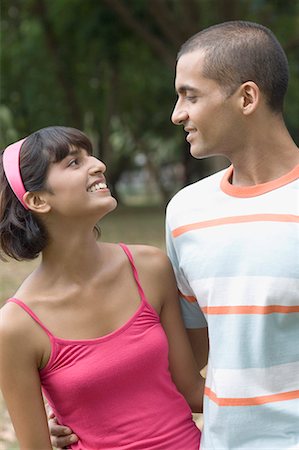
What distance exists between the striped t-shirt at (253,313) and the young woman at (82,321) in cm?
23

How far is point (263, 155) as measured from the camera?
244 centimetres

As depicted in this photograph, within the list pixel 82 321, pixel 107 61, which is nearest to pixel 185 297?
pixel 82 321

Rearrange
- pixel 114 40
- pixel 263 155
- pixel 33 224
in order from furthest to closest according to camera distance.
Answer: pixel 114 40 → pixel 33 224 → pixel 263 155

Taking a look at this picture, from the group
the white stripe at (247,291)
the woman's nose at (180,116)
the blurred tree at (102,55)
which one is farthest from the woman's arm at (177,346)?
the blurred tree at (102,55)

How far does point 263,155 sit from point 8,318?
2.85 feet

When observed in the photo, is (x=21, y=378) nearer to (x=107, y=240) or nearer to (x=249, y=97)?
(x=249, y=97)

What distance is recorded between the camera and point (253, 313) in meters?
2.29

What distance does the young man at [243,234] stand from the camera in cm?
228

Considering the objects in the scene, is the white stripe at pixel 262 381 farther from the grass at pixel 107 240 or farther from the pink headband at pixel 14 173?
the grass at pixel 107 240

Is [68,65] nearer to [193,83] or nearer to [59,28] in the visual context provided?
[59,28]

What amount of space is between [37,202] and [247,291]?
73 centimetres

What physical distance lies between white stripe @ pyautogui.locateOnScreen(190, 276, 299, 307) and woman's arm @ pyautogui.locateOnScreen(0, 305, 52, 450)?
0.52 metres

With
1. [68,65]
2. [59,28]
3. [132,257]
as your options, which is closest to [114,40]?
[59,28]

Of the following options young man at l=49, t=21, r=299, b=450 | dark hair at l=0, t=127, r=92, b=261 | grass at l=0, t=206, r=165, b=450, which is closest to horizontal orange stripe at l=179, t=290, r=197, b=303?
young man at l=49, t=21, r=299, b=450
